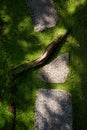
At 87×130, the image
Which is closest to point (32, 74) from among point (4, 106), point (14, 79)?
point (14, 79)

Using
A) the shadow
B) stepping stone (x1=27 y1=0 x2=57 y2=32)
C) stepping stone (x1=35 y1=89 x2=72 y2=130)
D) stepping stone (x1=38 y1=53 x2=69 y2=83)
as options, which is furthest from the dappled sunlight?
stepping stone (x1=35 y1=89 x2=72 y2=130)

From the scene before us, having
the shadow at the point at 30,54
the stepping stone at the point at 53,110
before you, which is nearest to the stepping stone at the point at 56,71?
the shadow at the point at 30,54

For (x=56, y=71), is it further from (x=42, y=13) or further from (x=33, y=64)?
(x=42, y=13)

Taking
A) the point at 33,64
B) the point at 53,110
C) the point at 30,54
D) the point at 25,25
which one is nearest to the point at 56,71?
the point at 33,64

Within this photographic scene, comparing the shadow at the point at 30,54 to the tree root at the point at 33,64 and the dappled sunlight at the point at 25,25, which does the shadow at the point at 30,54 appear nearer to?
the dappled sunlight at the point at 25,25

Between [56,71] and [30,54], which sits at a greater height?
[30,54]

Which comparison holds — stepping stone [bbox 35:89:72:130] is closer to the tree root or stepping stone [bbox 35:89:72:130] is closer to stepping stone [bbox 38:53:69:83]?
stepping stone [bbox 38:53:69:83]
